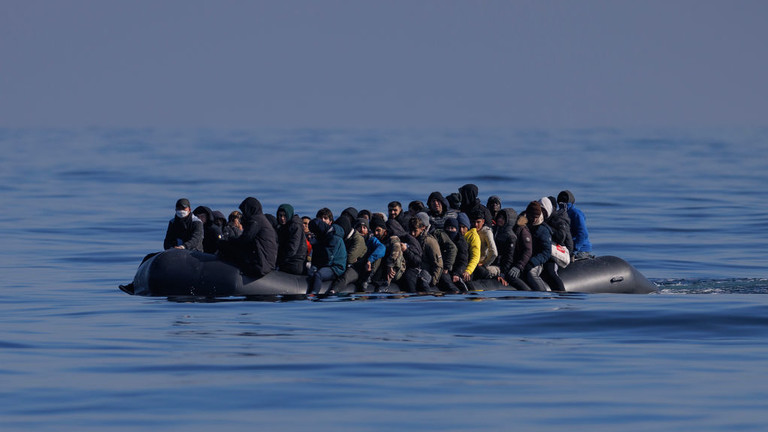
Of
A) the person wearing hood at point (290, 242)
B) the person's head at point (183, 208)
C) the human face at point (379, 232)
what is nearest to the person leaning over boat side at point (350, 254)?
the human face at point (379, 232)

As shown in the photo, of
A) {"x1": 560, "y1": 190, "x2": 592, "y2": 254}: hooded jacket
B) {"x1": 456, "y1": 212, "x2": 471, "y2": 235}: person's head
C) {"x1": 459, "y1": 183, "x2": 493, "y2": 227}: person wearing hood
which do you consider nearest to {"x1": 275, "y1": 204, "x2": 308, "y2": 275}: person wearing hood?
{"x1": 456, "y1": 212, "x2": 471, "y2": 235}: person's head

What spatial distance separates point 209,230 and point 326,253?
8.90 feet

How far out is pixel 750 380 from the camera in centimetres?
1526

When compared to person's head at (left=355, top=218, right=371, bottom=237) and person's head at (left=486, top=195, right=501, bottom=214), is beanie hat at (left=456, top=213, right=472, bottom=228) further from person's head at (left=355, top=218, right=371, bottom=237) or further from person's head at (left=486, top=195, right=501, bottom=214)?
person's head at (left=355, top=218, right=371, bottom=237)

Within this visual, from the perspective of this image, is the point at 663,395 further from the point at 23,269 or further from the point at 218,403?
the point at 23,269

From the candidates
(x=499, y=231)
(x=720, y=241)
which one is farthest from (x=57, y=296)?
(x=720, y=241)

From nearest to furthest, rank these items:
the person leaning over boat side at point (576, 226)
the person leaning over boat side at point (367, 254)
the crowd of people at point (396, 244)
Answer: the crowd of people at point (396, 244) → the person leaning over boat side at point (367, 254) → the person leaning over boat side at point (576, 226)

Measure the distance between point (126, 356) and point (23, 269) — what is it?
14.2 metres

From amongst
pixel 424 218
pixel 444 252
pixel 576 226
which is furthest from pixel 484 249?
pixel 576 226

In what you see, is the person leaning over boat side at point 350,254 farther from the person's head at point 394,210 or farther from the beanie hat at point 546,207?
the beanie hat at point 546,207

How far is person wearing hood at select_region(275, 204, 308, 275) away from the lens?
22.4 m

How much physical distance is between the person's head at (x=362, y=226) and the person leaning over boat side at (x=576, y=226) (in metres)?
4.02

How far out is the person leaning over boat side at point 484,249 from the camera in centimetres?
2322

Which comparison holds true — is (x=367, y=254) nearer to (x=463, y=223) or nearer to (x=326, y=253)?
(x=326, y=253)
